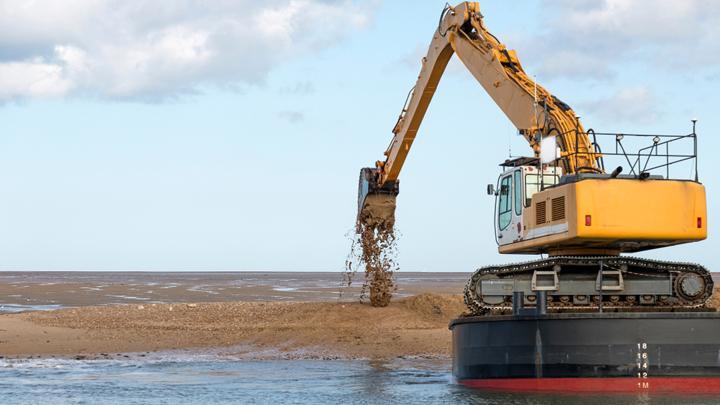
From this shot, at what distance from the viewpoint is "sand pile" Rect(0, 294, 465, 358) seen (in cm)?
2773

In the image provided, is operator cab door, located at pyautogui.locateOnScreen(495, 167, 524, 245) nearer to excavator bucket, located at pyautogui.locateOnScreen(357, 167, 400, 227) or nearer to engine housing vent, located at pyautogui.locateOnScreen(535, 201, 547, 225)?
engine housing vent, located at pyautogui.locateOnScreen(535, 201, 547, 225)

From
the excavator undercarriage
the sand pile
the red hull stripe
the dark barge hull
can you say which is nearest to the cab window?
the excavator undercarriage

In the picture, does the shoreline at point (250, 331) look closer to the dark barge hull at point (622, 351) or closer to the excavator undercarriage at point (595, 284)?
the excavator undercarriage at point (595, 284)

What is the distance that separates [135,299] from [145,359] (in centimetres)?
2355

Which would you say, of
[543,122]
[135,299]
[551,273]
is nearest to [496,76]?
[543,122]

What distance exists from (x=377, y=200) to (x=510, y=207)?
9.33 m

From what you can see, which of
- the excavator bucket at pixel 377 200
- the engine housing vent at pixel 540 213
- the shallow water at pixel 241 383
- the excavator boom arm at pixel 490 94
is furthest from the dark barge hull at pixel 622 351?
the excavator bucket at pixel 377 200

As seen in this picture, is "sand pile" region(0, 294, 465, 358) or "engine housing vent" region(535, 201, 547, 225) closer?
"engine housing vent" region(535, 201, 547, 225)

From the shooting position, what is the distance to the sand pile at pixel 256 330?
27.7 metres

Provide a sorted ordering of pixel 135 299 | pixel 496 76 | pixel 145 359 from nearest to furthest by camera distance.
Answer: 1. pixel 496 76
2. pixel 145 359
3. pixel 135 299

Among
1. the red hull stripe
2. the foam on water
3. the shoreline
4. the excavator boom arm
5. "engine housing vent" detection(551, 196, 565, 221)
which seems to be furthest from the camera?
the foam on water

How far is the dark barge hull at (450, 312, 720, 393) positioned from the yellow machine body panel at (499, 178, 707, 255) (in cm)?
136

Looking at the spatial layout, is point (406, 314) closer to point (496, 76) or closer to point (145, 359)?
point (145, 359)

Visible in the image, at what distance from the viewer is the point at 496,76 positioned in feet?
76.1
